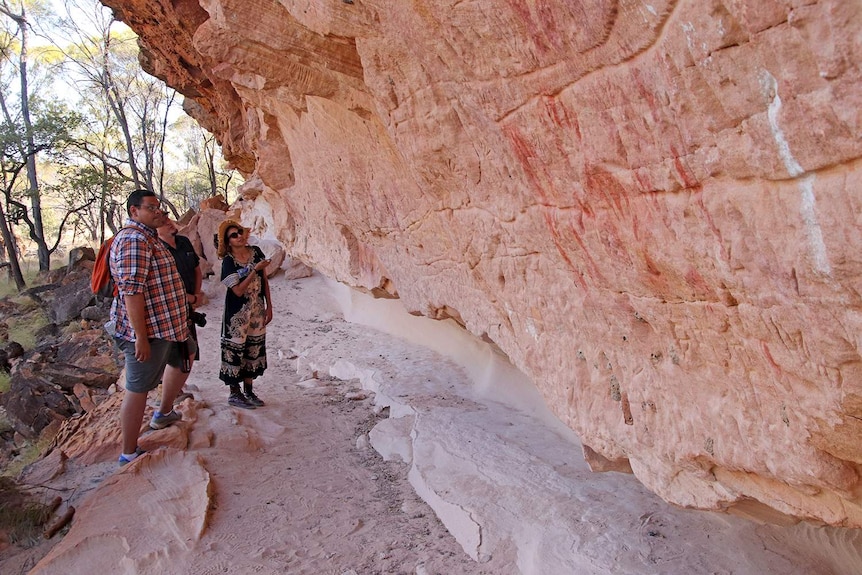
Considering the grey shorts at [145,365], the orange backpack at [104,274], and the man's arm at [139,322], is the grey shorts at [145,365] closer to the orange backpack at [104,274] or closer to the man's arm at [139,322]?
the man's arm at [139,322]

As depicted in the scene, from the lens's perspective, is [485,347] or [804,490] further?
[485,347]

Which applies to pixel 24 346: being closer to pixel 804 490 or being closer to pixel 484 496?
pixel 484 496

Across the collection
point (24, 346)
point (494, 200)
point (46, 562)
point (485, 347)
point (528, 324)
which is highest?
point (494, 200)

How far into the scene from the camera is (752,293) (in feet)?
5.80

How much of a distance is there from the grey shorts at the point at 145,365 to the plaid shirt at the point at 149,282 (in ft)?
0.17

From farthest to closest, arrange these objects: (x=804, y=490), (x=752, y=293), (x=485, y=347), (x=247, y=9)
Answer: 1. (x=485, y=347)
2. (x=247, y=9)
3. (x=804, y=490)
4. (x=752, y=293)

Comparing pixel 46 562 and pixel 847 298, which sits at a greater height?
pixel 847 298

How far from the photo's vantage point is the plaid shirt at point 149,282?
128 inches

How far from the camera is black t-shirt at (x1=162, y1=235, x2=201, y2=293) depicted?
12.7 feet

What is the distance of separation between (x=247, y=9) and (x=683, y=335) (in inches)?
114

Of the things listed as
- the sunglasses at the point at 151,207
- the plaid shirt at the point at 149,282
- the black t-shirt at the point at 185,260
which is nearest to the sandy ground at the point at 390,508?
the plaid shirt at the point at 149,282

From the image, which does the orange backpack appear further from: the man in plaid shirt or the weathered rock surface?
the weathered rock surface

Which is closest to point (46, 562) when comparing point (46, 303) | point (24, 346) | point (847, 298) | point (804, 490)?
point (804, 490)

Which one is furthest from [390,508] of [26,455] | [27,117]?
[27,117]
